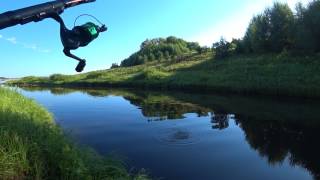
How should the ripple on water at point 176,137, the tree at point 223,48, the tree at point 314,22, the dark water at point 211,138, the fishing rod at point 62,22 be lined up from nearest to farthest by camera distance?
the fishing rod at point 62,22
the dark water at point 211,138
the ripple on water at point 176,137
the tree at point 314,22
the tree at point 223,48

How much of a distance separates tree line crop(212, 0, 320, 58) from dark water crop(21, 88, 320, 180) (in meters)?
19.3

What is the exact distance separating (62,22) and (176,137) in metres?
13.9

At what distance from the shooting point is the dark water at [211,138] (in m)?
12.4

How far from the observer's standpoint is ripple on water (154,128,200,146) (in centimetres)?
1645

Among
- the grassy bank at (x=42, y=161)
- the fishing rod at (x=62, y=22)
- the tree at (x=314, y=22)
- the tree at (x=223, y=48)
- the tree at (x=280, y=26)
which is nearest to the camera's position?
the fishing rod at (x=62, y=22)

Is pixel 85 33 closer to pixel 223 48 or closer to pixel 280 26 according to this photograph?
pixel 280 26

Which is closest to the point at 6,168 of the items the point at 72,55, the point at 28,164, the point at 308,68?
the point at 28,164

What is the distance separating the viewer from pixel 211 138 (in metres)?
17.4

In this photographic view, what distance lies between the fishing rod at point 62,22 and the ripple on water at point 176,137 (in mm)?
12043

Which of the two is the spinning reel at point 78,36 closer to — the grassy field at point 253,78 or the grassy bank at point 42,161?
the grassy bank at point 42,161

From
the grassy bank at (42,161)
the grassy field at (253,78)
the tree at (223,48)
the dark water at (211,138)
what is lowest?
the dark water at (211,138)

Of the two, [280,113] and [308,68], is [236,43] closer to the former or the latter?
[308,68]

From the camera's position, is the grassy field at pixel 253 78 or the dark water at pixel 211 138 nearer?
the dark water at pixel 211 138

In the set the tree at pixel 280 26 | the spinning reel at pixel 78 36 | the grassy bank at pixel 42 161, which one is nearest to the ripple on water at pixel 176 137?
the grassy bank at pixel 42 161
